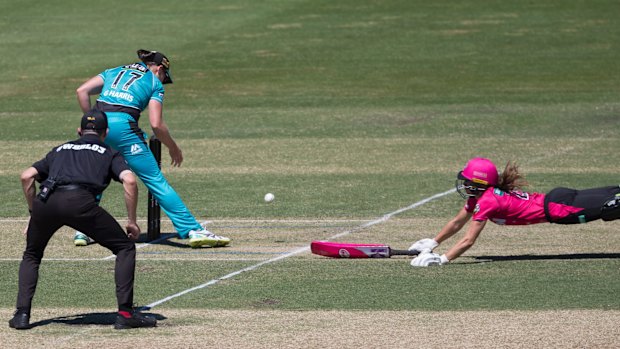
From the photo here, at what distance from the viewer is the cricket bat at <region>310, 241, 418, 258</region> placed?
44.4ft

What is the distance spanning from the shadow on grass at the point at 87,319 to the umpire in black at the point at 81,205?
35 cm

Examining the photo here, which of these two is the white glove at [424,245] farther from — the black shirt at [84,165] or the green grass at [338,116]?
the black shirt at [84,165]

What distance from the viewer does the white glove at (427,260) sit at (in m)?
13.0

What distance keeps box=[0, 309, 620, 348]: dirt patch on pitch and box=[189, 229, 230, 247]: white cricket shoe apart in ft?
10.2

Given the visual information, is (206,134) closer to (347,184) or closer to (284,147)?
(284,147)

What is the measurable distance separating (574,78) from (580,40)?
5.30 metres

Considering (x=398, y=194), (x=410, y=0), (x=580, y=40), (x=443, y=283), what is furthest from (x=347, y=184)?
(x=410, y=0)

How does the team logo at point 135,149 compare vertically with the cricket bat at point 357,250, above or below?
above

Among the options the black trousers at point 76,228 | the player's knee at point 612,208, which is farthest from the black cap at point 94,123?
the player's knee at point 612,208

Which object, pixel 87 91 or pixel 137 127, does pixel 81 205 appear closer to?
pixel 137 127

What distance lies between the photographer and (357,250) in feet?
44.6

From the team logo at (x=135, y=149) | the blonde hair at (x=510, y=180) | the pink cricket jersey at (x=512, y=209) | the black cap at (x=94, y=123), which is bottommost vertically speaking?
the pink cricket jersey at (x=512, y=209)

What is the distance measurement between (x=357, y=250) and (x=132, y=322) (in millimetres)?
3882

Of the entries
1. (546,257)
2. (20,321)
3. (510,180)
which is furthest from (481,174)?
(20,321)
